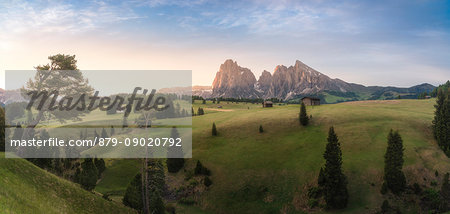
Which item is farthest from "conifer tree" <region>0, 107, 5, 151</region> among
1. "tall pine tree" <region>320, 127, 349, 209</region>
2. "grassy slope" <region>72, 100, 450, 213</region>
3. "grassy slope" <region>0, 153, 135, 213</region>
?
"tall pine tree" <region>320, 127, 349, 209</region>

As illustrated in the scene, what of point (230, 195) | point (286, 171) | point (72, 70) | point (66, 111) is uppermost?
point (72, 70)

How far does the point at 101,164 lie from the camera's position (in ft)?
206

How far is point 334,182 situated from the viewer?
44562 millimetres

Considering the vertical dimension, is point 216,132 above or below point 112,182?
above

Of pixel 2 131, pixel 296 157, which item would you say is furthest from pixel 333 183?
pixel 2 131

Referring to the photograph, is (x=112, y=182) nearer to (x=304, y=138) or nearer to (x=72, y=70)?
(x=72, y=70)

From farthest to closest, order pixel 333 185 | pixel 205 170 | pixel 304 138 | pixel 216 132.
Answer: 1. pixel 216 132
2. pixel 304 138
3. pixel 205 170
4. pixel 333 185

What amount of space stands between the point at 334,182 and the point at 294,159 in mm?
14814

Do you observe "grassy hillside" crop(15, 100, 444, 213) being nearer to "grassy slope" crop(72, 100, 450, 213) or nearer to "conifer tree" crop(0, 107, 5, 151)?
"grassy slope" crop(72, 100, 450, 213)

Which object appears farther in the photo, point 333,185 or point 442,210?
point 333,185

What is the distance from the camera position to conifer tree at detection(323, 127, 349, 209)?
4347cm

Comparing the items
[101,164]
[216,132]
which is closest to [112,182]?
[101,164]

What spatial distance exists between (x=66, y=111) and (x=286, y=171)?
4560 cm

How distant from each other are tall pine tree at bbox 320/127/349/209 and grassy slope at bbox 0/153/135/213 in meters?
35.6
